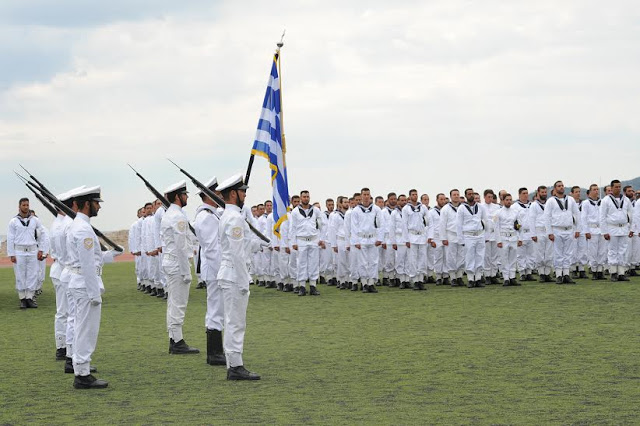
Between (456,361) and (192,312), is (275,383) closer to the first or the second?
(456,361)

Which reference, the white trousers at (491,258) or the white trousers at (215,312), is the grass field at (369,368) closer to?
the white trousers at (215,312)

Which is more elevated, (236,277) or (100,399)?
(236,277)

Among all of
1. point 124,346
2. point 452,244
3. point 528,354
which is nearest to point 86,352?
point 124,346

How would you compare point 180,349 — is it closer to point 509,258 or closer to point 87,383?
point 87,383

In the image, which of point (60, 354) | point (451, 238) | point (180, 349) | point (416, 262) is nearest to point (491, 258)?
point (451, 238)

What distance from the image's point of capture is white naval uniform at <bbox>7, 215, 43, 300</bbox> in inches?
701

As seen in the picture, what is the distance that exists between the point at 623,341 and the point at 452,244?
9773 mm

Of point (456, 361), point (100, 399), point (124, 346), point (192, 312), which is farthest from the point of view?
point (192, 312)

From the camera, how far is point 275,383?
325 inches

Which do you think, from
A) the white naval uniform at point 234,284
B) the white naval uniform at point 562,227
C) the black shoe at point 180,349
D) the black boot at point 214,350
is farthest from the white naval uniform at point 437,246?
the white naval uniform at point 234,284

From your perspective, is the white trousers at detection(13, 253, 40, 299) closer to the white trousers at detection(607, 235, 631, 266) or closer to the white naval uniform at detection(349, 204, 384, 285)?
the white naval uniform at detection(349, 204, 384, 285)

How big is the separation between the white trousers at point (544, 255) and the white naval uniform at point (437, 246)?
86.9 inches

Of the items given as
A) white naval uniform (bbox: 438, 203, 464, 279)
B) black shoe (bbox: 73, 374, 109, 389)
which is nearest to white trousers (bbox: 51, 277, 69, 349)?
black shoe (bbox: 73, 374, 109, 389)

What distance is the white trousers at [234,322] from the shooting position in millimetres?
8516
